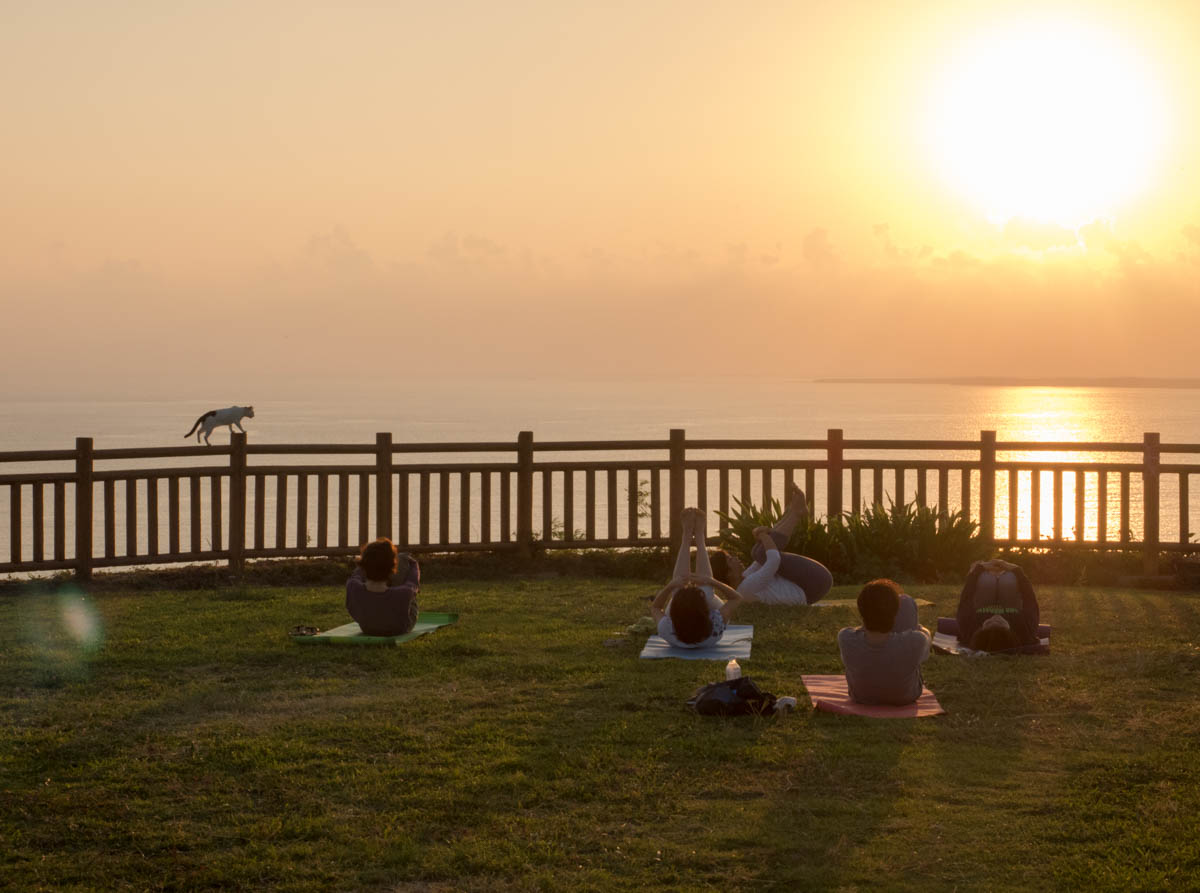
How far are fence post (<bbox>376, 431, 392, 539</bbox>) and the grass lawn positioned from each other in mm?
5167

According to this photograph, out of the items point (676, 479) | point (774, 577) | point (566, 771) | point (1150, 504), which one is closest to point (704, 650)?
point (774, 577)

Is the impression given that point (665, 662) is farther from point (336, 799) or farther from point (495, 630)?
point (336, 799)

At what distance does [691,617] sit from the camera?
1007cm

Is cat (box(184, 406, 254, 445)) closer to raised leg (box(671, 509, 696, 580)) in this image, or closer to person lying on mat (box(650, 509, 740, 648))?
raised leg (box(671, 509, 696, 580))

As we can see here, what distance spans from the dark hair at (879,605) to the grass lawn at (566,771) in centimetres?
67

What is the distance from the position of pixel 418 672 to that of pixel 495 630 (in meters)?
1.97

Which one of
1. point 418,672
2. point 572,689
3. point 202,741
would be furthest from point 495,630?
point 202,741

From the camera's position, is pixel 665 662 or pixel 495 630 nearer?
pixel 665 662

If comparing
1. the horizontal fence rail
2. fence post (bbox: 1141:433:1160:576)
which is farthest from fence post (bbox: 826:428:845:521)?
fence post (bbox: 1141:433:1160:576)

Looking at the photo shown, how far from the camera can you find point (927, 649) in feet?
27.8

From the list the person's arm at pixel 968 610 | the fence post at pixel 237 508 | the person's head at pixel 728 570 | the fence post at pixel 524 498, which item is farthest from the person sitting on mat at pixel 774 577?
the fence post at pixel 237 508

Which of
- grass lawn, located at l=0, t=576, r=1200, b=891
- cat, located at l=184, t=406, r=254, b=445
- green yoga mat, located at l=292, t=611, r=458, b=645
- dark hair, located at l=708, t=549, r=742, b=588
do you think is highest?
cat, located at l=184, t=406, r=254, b=445

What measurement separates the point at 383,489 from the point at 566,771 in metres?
9.71

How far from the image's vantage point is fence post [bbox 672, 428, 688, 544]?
54.5ft
